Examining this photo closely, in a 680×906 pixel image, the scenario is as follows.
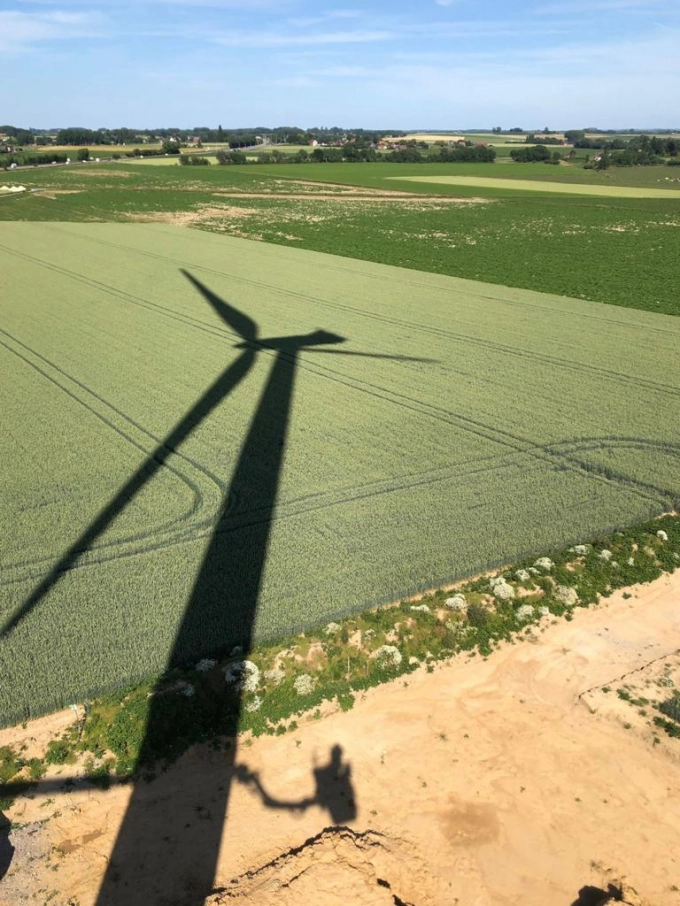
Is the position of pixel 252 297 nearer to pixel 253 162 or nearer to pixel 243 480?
pixel 243 480

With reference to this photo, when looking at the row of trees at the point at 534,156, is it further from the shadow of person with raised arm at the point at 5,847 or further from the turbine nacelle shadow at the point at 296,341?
the shadow of person with raised arm at the point at 5,847

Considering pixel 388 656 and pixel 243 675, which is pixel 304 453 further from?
pixel 243 675

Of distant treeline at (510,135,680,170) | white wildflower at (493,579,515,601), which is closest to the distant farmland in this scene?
white wildflower at (493,579,515,601)

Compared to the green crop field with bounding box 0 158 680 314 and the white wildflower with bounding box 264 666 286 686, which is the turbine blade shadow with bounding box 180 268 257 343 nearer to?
the green crop field with bounding box 0 158 680 314

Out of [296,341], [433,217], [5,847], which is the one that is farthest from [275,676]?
[433,217]

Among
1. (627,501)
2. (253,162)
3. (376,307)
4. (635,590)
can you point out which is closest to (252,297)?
(376,307)

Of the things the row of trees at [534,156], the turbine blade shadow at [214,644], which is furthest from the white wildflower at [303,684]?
the row of trees at [534,156]
